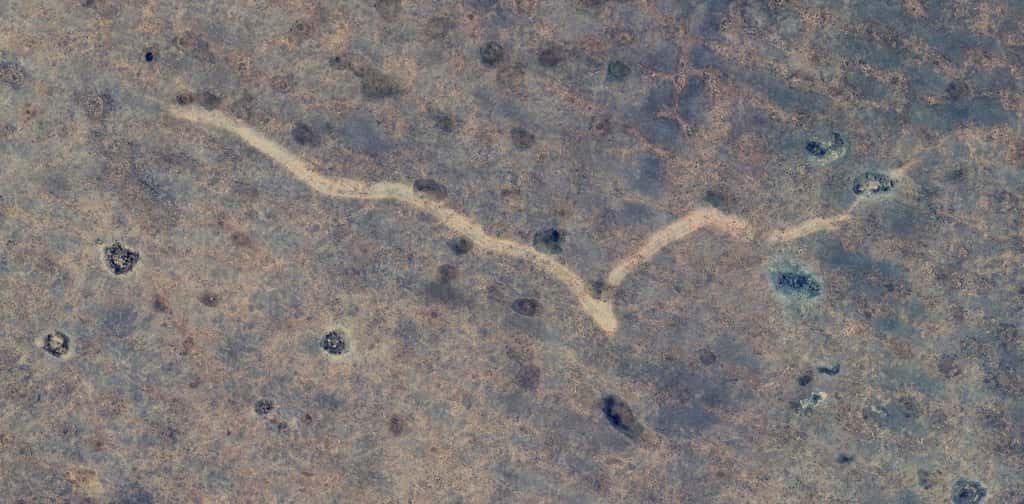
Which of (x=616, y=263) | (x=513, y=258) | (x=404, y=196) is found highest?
(x=404, y=196)

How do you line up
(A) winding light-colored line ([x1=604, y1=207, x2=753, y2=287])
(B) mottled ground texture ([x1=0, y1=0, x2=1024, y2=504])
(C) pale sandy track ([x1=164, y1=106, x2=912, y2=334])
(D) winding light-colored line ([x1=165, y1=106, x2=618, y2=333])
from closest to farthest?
(B) mottled ground texture ([x1=0, y1=0, x2=1024, y2=504])
(D) winding light-colored line ([x1=165, y1=106, x2=618, y2=333])
(C) pale sandy track ([x1=164, y1=106, x2=912, y2=334])
(A) winding light-colored line ([x1=604, y1=207, x2=753, y2=287])

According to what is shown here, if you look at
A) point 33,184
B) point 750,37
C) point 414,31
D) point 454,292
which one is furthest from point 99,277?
point 750,37

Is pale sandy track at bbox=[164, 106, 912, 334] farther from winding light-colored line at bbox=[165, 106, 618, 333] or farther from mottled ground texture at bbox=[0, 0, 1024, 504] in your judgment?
mottled ground texture at bbox=[0, 0, 1024, 504]

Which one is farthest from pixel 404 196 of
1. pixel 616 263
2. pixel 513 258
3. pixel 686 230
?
pixel 686 230

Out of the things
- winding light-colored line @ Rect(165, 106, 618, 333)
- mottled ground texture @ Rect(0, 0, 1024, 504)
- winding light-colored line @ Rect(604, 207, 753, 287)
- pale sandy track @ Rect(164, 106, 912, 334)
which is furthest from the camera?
winding light-colored line @ Rect(604, 207, 753, 287)

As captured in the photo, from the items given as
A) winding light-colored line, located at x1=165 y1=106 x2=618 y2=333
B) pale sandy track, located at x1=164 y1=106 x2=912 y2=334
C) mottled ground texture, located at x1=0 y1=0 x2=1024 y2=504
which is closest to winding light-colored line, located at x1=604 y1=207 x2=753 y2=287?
pale sandy track, located at x1=164 y1=106 x2=912 y2=334

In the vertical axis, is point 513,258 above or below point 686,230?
below

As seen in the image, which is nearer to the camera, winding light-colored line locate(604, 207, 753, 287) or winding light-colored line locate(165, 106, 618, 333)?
winding light-colored line locate(165, 106, 618, 333)

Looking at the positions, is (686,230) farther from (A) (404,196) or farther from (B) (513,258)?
(A) (404,196)
